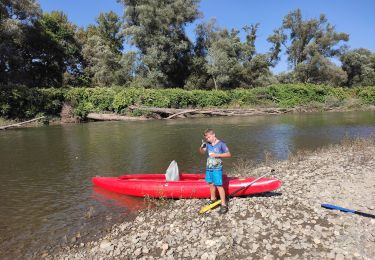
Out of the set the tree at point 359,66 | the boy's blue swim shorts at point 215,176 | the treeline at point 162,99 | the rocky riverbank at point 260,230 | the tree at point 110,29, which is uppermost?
the tree at point 110,29

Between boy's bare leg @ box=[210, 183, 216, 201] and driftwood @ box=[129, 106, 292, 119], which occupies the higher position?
driftwood @ box=[129, 106, 292, 119]

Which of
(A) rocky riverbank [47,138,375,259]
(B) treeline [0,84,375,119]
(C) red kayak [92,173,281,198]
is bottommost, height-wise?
(A) rocky riverbank [47,138,375,259]

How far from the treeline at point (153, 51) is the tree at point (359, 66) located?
1883 millimetres

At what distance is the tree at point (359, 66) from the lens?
6962 cm

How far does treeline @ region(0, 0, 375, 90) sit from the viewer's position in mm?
48250

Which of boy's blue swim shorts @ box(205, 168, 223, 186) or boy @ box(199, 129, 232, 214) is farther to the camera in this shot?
boy's blue swim shorts @ box(205, 168, 223, 186)

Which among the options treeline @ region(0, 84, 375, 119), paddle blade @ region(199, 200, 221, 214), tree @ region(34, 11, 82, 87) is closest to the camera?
paddle blade @ region(199, 200, 221, 214)

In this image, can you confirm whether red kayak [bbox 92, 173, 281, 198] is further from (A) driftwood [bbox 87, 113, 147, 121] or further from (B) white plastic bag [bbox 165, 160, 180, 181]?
(A) driftwood [bbox 87, 113, 147, 121]

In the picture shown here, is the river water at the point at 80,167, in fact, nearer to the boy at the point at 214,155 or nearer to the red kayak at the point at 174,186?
the red kayak at the point at 174,186

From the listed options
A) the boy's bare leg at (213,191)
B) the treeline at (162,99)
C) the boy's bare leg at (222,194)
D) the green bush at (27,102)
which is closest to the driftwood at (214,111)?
the treeline at (162,99)

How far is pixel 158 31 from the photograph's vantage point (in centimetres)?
4928

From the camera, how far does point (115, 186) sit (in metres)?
11.2

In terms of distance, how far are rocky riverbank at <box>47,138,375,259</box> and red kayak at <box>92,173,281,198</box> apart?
247 mm

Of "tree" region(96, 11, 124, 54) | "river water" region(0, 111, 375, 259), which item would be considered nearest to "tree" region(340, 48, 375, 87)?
"tree" region(96, 11, 124, 54)
